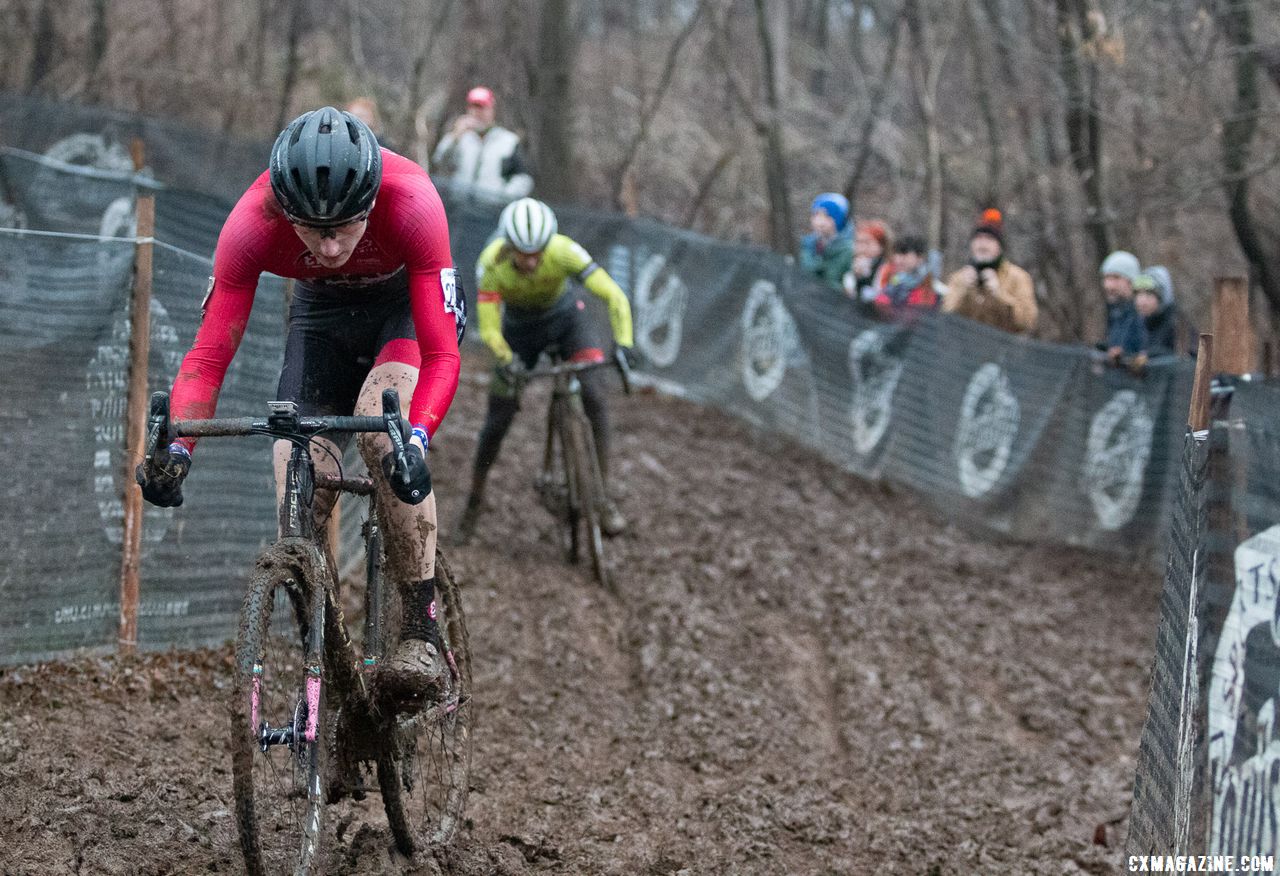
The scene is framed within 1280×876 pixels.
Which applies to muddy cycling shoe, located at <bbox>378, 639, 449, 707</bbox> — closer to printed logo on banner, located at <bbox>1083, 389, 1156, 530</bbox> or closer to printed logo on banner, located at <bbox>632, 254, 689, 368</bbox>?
printed logo on banner, located at <bbox>1083, 389, 1156, 530</bbox>

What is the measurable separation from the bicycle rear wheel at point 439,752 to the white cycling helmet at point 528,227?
3.75 meters

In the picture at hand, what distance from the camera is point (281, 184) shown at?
425cm

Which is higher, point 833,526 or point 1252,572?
point 1252,572

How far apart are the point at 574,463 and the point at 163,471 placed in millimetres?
5367

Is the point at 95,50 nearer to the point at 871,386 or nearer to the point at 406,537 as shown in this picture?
the point at 871,386

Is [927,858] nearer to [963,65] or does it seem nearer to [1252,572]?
[1252,572]

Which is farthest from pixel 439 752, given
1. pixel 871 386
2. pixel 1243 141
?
pixel 1243 141

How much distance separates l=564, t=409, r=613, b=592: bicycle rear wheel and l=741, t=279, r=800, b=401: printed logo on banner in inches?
152

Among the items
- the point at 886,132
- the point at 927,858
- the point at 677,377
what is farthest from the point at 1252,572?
the point at 886,132

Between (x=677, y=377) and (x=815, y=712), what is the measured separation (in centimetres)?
632

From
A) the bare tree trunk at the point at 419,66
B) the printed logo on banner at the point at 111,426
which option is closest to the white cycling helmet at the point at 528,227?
the printed logo on banner at the point at 111,426

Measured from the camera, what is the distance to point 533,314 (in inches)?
372

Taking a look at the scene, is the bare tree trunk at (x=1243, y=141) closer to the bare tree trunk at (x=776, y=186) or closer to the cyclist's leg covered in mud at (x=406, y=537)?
the bare tree trunk at (x=776, y=186)

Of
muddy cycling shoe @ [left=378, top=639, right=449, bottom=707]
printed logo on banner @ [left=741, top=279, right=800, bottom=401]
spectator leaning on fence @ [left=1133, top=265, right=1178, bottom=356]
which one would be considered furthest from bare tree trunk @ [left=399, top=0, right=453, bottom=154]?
muddy cycling shoe @ [left=378, top=639, right=449, bottom=707]
